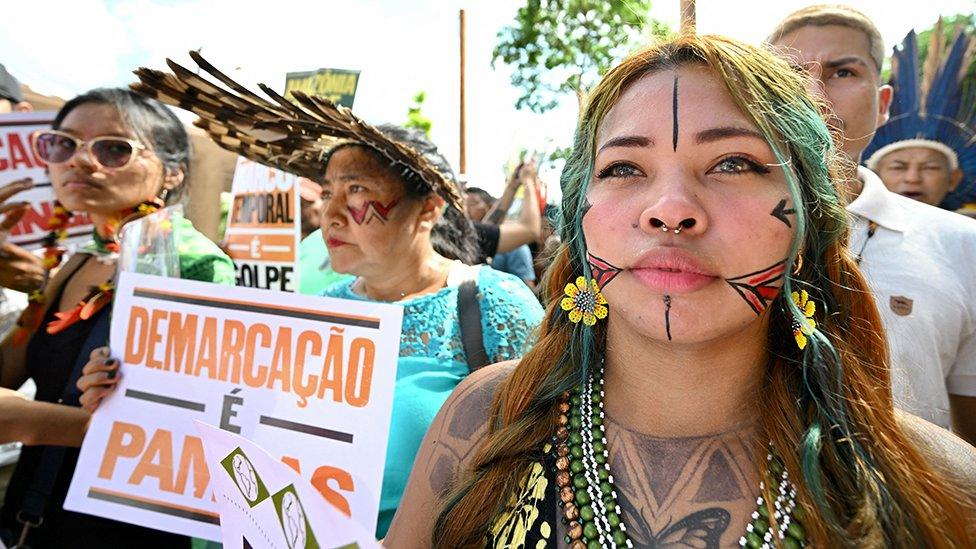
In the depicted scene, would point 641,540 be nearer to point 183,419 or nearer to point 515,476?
point 515,476

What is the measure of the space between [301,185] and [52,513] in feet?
5.93

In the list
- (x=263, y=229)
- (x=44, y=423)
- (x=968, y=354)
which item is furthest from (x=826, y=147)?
(x=263, y=229)

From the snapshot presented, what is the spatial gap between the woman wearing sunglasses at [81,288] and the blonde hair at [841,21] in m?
2.22

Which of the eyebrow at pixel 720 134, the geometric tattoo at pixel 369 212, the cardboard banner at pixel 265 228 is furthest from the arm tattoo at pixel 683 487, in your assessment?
the cardboard banner at pixel 265 228

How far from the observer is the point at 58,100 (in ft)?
15.0

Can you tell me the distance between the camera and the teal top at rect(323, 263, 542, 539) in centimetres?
200

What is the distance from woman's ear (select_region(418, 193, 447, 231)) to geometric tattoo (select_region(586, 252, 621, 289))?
1322 millimetres

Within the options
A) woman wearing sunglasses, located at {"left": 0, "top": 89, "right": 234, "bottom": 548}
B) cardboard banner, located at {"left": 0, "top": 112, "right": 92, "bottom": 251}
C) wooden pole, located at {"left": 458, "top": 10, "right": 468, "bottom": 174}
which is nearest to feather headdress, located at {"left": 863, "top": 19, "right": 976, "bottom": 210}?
woman wearing sunglasses, located at {"left": 0, "top": 89, "right": 234, "bottom": 548}

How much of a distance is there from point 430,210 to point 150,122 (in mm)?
1189

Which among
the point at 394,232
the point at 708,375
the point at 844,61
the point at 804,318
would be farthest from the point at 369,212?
the point at 844,61

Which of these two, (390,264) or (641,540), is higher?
(390,264)

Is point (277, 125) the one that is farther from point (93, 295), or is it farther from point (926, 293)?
point (926, 293)

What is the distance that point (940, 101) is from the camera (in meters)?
3.11

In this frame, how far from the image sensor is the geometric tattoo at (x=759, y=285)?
116cm
